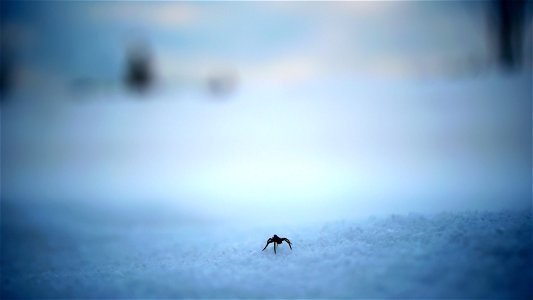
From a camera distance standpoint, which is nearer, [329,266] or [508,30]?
[329,266]

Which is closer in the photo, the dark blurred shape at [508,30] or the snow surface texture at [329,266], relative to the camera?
the snow surface texture at [329,266]

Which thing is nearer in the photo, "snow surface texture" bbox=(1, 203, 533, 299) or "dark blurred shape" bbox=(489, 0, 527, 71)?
"snow surface texture" bbox=(1, 203, 533, 299)

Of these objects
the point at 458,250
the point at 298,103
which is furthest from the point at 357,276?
the point at 298,103

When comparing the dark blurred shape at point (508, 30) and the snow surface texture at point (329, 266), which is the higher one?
the dark blurred shape at point (508, 30)

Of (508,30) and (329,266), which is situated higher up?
(508,30)
